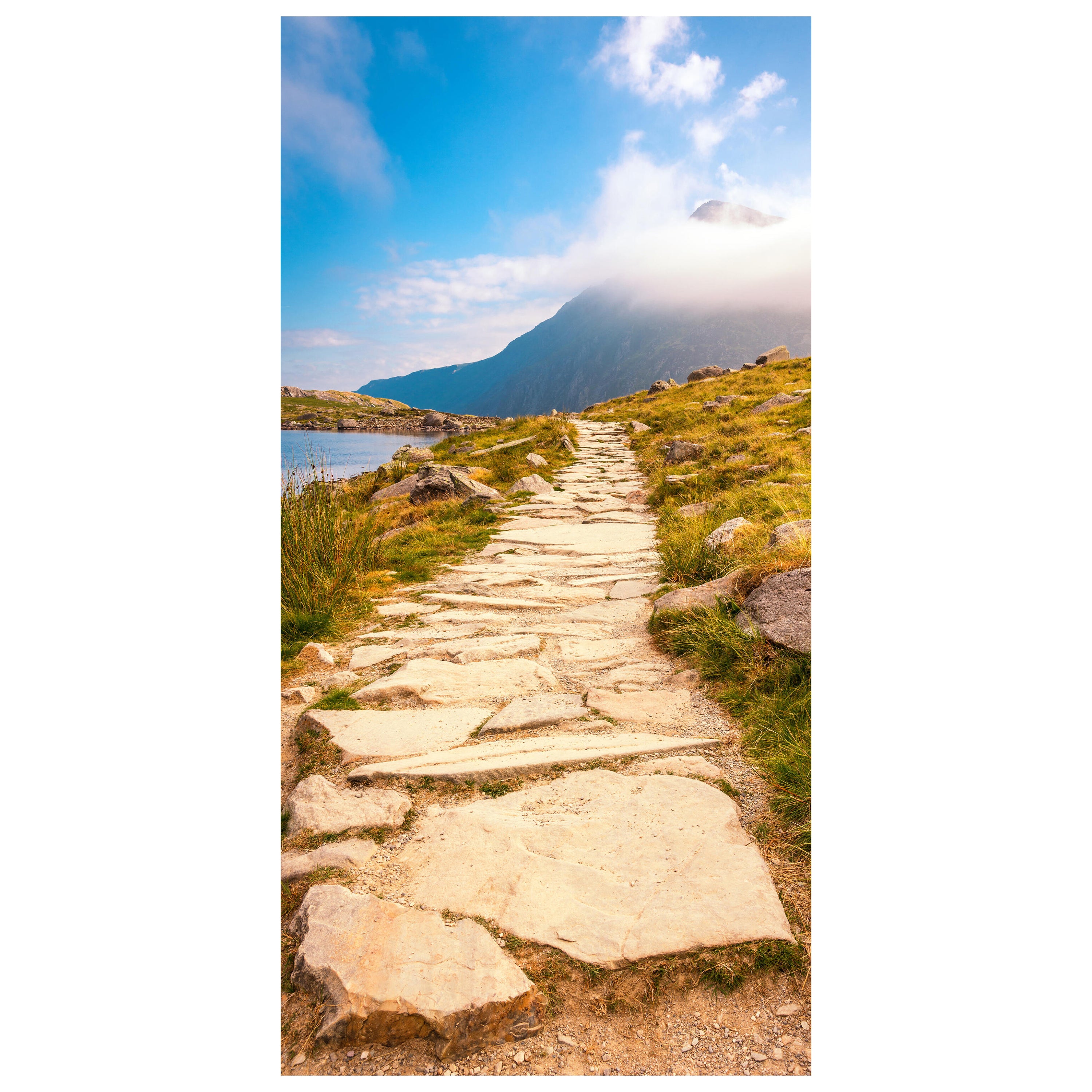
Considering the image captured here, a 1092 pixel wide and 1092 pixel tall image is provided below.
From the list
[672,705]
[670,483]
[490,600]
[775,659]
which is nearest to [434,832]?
[672,705]

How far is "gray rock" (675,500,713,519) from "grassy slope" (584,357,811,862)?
2.4 inches

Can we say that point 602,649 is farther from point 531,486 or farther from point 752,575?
point 531,486

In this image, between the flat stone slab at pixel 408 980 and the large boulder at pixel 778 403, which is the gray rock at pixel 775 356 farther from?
the flat stone slab at pixel 408 980

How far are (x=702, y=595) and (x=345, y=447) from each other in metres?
14.0

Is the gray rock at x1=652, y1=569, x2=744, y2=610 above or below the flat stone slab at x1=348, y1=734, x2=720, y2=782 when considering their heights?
above

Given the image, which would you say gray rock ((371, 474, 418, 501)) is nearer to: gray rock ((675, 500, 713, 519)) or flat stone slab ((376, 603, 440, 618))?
gray rock ((675, 500, 713, 519))

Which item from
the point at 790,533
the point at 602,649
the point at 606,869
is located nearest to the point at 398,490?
the point at 602,649

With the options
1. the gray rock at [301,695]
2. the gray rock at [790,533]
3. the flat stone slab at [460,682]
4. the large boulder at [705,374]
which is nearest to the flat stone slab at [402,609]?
the flat stone slab at [460,682]

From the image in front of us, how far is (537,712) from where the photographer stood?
2572mm

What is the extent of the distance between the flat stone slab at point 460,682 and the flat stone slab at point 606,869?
33.0 inches

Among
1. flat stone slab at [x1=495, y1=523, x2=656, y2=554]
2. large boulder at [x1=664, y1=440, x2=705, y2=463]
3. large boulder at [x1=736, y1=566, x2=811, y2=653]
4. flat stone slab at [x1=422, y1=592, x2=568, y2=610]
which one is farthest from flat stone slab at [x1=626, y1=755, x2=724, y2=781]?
large boulder at [x1=664, y1=440, x2=705, y2=463]

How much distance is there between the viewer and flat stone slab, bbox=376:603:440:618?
402 centimetres
